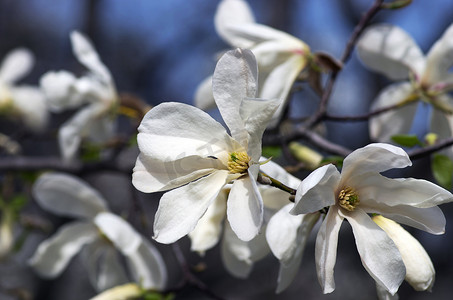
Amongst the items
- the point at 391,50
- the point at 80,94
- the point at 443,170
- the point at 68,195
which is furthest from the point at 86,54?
the point at 443,170

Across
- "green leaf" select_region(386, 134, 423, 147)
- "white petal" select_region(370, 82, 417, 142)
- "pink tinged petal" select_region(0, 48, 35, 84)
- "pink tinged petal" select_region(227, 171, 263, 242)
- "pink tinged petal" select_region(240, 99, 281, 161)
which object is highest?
"pink tinged petal" select_region(240, 99, 281, 161)

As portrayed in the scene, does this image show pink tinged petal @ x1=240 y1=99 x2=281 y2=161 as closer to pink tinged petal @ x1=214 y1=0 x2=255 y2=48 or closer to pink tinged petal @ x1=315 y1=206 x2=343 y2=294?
pink tinged petal @ x1=315 y1=206 x2=343 y2=294

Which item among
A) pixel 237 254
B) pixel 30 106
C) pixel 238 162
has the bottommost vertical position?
pixel 30 106

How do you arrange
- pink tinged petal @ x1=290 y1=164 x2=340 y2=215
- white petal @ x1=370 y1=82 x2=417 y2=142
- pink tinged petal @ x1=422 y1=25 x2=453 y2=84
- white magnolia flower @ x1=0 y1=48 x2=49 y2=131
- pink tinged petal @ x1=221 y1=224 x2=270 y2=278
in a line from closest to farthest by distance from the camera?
1. pink tinged petal @ x1=290 y1=164 x2=340 y2=215
2. pink tinged petal @ x1=221 y1=224 x2=270 y2=278
3. pink tinged petal @ x1=422 y1=25 x2=453 y2=84
4. white petal @ x1=370 y1=82 x2=417 y2=142
5. white magnolia flower @ x1=0 y1=48 x2=49 y2=131

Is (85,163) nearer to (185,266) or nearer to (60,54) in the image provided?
(185,266)

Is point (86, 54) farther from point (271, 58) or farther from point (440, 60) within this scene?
point (440, 60)

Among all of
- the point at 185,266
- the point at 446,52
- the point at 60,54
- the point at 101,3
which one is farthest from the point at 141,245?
the point at 60,54

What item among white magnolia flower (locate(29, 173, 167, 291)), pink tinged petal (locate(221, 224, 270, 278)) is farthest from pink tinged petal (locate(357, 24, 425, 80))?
white magnolia flower (locate(29, 173, 167, 291))
